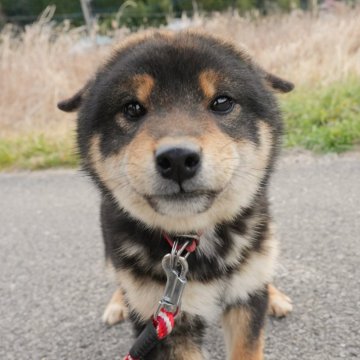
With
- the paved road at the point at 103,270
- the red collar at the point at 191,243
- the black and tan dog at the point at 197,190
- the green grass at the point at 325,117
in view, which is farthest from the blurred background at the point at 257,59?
the red collar at the point at 191,243

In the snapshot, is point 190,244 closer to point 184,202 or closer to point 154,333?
point 184,202

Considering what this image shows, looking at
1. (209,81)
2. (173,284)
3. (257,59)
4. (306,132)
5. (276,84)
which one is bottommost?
(306,132)

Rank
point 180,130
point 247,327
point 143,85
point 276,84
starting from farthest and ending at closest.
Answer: point 276,84, point 247,327, point 143,85, point 180,130

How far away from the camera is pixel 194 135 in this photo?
5.56 ft

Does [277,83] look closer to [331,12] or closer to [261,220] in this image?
[261,220]

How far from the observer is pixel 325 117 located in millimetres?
4930

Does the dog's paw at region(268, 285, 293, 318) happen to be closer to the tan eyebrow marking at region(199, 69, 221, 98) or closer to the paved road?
the paved road

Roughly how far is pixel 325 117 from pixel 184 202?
3620 millimetres

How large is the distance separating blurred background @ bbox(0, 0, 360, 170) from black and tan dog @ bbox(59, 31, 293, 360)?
262 centimetres

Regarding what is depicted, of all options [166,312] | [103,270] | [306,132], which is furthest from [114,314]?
[306,132]

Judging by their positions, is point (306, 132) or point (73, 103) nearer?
point (73, 103)

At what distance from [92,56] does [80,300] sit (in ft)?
18.9

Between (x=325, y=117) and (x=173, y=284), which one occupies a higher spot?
(x=173, y=284)

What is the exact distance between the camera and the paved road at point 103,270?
233cm
